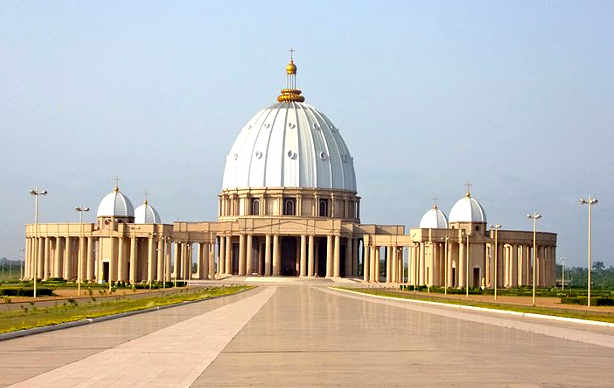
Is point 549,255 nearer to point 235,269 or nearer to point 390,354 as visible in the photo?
point 235,269

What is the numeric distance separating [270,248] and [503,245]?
3106cm

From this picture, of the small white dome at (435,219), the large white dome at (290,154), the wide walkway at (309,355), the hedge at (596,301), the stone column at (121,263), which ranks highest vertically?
the large white dome at (290,154)

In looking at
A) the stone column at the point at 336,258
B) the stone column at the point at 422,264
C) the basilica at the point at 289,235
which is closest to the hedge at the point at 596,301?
the basilica at the point at 289,235

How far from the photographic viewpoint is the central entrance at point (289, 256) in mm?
143625

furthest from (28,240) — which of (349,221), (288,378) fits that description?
(288,378)

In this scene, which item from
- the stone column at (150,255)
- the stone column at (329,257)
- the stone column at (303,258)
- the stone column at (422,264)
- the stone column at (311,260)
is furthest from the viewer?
the stone column at (329,257)

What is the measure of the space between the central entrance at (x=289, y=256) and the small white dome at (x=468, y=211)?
31.0 m

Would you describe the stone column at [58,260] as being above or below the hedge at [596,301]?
above

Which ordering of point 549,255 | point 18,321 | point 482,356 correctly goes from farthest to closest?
1. point 549,255
2. point 18,321
3. point 482,356

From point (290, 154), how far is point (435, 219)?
26.3 metres

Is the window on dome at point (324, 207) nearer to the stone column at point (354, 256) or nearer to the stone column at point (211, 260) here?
the stone column at point (354, 256)

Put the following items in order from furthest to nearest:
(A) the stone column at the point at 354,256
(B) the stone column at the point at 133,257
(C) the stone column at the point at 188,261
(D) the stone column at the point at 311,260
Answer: (A) the stone column at the point at 354,256 → (C) the stone column at the point at 188,261 → (D) the stone column at the point at 311,260 → (B) the stone column at the point at 133,257

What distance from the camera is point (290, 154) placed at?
14488cm

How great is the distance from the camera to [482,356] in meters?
22.5
